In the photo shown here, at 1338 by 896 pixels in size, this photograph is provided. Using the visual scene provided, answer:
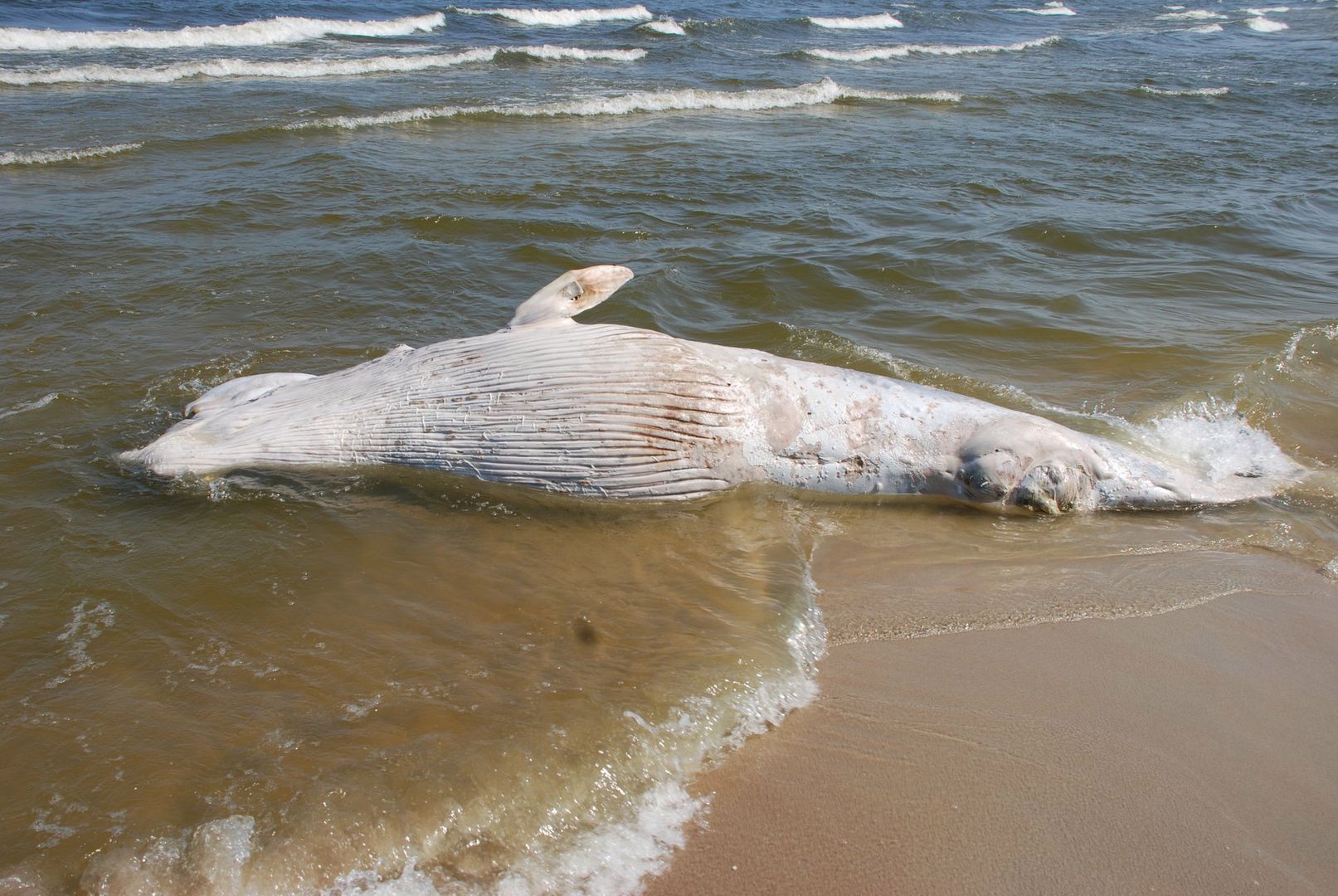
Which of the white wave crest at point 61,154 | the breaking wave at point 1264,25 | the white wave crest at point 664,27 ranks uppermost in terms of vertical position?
the breaking wave at point 1264,25

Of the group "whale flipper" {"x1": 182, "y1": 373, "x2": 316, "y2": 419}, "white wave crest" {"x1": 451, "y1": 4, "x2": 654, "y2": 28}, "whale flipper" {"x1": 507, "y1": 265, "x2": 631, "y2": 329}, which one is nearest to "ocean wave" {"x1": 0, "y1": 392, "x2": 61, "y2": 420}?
"whale flipper" {"x1": 182, "y1": 373, "x2": 316, "y2": 419}

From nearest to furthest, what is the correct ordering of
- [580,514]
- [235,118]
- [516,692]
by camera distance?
[516,692] < [580,514] < [235,118]

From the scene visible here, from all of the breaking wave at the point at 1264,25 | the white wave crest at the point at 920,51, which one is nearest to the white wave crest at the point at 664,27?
the white wave crest at the point at 920,51

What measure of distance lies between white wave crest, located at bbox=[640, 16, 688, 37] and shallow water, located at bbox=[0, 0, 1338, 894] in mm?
11637

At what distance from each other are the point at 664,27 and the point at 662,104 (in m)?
12.6

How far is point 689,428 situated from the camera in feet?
17.5

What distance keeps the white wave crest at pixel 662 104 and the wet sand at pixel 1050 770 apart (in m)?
13.3

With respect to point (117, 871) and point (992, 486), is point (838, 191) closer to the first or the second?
point (992, 486)

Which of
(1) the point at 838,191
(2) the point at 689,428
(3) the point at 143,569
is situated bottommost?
(3) the point at 143,569

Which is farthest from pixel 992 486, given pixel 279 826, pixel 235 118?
pixel 235 118

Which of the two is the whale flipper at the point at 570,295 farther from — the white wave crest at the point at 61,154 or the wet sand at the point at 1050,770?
the white wave crest at the point at 61,154

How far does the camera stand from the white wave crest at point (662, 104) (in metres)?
15.3

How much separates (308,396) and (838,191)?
822cm

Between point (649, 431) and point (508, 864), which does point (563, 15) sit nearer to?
point (649, 431)
